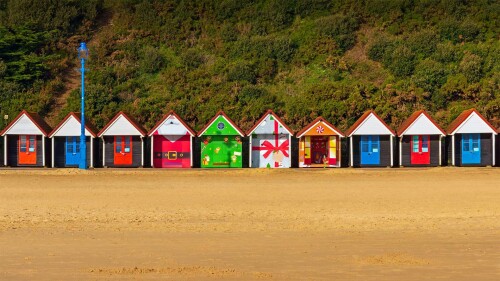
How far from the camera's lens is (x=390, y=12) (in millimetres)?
62938

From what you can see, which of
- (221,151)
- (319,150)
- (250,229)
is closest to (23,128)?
(221,151)

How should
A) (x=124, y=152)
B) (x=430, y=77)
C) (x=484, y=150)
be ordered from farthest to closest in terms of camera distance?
(x=430, y=77)
(x=124, y=152)
(x=484, y=150)

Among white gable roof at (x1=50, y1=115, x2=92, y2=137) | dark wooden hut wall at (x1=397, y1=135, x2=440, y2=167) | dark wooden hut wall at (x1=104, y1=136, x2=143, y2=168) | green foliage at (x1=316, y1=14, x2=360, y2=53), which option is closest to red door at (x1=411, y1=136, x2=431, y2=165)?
dark wooden hut wall at (x1=397, y1=135, x2=440, y2=167)

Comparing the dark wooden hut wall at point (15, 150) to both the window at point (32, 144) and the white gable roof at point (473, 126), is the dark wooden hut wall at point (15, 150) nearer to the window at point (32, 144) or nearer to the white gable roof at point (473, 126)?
the window at point (32, 144)

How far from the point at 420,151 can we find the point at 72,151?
55.2 feet

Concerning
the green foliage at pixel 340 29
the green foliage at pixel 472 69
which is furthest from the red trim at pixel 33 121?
the green foliage at pixel 472 69

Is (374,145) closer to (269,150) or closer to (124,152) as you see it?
(269,150)

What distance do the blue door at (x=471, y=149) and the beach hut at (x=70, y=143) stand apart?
57.9 feet

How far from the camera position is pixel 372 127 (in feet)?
122

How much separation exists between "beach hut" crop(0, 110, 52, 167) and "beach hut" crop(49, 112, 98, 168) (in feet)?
1.68

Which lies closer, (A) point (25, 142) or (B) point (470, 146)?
(B) point (470, 146)

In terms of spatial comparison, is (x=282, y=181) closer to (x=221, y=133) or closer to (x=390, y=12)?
(x=221, y=133)

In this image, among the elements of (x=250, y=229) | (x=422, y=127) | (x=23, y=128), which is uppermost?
(x=23, y=128)

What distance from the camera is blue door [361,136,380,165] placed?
37812 mm
